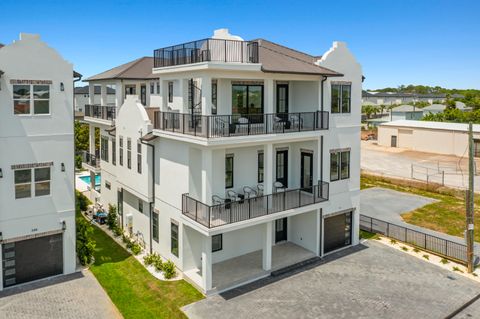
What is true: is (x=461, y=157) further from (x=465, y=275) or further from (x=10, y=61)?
(x=10, y=61)

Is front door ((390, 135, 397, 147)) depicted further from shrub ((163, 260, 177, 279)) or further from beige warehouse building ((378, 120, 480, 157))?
shrub ((163, 260, 177, 279))

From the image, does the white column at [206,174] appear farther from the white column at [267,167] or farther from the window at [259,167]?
the window at [259,167]

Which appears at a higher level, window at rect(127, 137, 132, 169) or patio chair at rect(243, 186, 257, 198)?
window at rect(127, 137, 132, 169)

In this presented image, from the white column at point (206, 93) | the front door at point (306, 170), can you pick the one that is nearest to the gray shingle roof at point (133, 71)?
the white column at point (206, 93)

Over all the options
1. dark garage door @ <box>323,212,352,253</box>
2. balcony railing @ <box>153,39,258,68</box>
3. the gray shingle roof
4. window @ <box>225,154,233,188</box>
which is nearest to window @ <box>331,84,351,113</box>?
balcony railing @ <box>153,39,258,68</box>

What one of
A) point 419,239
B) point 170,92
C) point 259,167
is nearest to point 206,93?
point 259,167

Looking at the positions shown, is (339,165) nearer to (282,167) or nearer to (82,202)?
(282,167)
